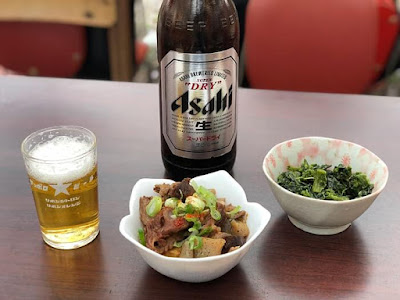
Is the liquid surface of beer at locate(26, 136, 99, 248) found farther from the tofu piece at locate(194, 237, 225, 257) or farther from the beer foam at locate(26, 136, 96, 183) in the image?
the tofu piece at locate(194, 237, 225, 257)

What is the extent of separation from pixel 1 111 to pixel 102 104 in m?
0.20

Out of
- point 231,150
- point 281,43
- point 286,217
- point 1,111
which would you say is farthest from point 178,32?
point 281,43

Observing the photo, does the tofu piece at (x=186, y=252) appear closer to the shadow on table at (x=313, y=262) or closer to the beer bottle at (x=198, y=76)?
the shadow on table at (x=313, y=262)

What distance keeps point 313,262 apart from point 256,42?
1053 millimetres

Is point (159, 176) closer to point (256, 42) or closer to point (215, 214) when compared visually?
point (215, 214)

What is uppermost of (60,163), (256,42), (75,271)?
(60,163)

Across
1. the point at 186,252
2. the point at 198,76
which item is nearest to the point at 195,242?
the point at 186,252

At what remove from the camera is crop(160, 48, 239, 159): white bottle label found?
2.64ft

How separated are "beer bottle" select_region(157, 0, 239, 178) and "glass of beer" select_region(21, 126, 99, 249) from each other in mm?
149

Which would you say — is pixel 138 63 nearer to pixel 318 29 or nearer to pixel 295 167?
pixel 318 29

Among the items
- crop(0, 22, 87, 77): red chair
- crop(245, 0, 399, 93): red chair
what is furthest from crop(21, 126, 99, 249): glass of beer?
crop(0, 22, 87, 77): red chair

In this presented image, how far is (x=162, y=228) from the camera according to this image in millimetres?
664

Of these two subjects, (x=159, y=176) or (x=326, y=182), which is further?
(x=159, y=176)

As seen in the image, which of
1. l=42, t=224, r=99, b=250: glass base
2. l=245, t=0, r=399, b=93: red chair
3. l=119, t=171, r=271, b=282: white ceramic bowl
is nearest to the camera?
l=119, t=171, r=271, b=282: white ceramic bowl
